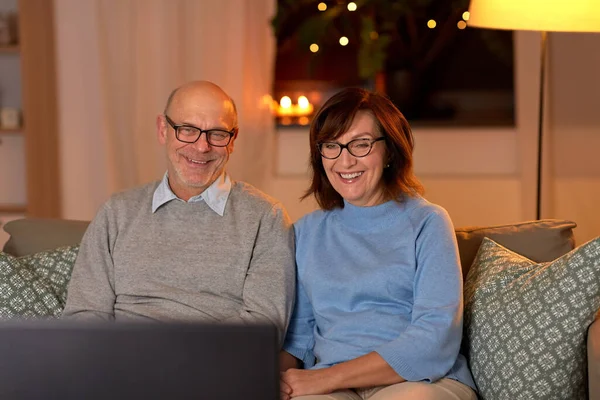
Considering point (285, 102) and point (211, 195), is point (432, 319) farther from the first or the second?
point (285, 102)

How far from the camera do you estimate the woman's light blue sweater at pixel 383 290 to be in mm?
2016

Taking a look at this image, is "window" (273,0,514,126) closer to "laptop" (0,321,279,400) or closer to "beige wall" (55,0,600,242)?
"beige wall" (55,0,600,242)

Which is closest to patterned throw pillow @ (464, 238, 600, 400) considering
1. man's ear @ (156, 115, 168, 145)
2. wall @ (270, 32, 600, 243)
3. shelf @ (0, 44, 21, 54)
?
man's ear @ (156, 115, 168, 145)

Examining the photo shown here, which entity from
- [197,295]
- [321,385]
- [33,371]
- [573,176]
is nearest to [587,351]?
[321,385]

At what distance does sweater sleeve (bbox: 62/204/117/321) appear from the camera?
2283 mm

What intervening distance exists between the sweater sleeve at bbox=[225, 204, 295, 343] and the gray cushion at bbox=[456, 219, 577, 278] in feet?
1.58

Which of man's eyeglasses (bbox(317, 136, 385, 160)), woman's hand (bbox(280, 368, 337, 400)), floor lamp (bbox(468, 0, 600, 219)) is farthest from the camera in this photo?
floor lamp (bbox(468, 0, 600, 219))

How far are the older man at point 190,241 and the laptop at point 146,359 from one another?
3.68ft

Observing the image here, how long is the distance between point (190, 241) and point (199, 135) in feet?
0.88

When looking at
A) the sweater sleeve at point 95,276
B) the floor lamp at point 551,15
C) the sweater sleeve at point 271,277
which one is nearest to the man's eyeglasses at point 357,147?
the sweater sleeve at point 271,277

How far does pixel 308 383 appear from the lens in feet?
6.70

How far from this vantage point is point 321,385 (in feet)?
6.67

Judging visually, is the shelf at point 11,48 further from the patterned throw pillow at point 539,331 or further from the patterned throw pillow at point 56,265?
the patterned throw pillow at point 539,331

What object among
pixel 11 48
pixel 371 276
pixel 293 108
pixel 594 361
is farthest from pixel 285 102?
pixel 594 361
